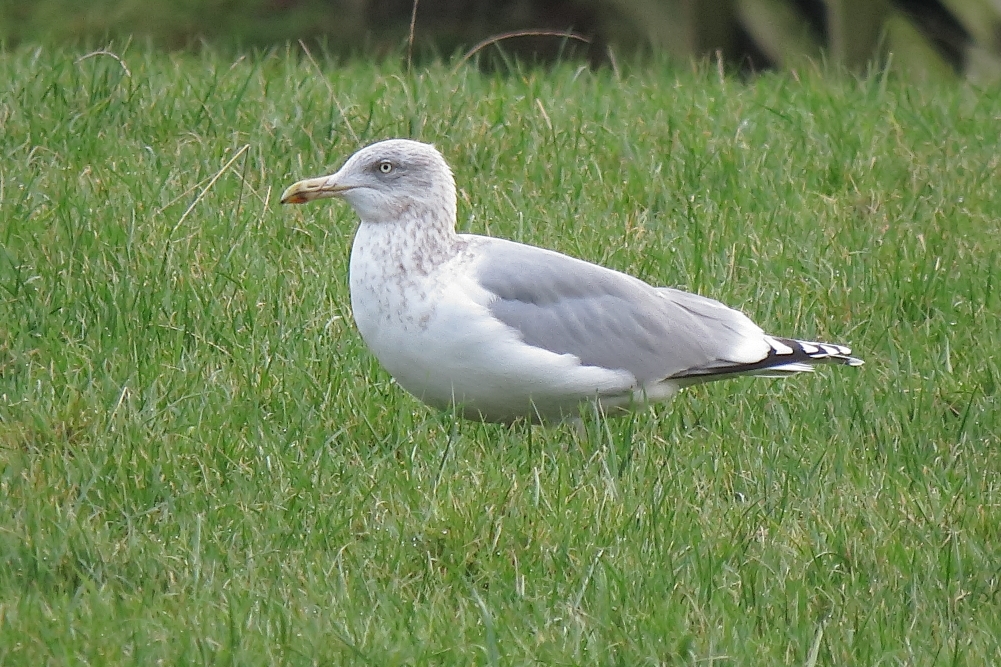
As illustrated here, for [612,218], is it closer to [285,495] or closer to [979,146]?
[979,146]

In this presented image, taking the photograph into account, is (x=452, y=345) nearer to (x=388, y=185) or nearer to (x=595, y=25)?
(x=388, y=185)

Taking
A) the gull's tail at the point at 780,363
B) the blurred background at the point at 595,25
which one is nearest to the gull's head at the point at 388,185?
the gull's tail at the point at 780,363

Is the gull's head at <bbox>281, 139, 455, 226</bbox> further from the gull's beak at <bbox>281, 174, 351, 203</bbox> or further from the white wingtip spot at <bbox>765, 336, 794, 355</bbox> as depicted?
the white wingtip spot at <bbox>765, 336, 794, 355</bbox>

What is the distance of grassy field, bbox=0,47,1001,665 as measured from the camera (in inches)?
147

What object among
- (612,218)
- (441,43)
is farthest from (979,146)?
(441,43)

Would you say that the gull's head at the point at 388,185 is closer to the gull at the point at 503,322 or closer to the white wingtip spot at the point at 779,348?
the gull at the point at 503,322

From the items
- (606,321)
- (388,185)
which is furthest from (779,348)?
(388,185)

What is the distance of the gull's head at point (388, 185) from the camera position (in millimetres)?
4953

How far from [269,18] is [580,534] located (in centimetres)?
1043

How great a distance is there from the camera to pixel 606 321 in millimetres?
4973

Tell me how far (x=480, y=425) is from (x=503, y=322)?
1.41 feet

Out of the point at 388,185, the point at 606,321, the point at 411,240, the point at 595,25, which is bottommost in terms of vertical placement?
the point at 595,25

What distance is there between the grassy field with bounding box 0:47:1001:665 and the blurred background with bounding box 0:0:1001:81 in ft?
13.6

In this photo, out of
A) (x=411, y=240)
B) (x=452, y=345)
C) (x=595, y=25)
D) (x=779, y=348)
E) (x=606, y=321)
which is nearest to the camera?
(x=452, y=345)
